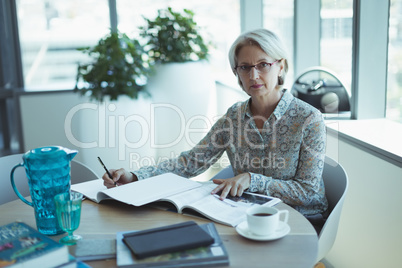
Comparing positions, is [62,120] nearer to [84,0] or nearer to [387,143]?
[84,0]

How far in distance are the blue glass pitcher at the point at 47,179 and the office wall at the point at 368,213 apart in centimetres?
139

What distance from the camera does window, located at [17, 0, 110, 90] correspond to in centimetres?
461

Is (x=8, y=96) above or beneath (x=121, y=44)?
beneath

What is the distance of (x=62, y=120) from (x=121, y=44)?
91 cm

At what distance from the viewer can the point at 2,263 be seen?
996mm

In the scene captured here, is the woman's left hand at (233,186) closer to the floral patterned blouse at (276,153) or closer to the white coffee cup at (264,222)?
the floral patterned blouse at (276,153)

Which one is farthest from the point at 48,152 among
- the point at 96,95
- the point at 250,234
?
the point at 96,95

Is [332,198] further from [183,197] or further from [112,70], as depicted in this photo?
[112,70]

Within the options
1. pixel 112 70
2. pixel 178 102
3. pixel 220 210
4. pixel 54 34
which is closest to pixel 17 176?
pixel 220 210

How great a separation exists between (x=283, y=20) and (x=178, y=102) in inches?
45.1

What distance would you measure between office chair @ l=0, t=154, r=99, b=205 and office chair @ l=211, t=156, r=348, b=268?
0.99 meters

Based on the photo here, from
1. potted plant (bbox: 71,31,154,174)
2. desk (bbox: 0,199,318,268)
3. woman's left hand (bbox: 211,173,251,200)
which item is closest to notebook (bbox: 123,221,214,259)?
desk (bbox: 0,199,318,268)

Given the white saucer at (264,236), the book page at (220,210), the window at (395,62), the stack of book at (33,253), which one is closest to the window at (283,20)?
the window at (395,62)

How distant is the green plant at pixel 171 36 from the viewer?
401 cm
